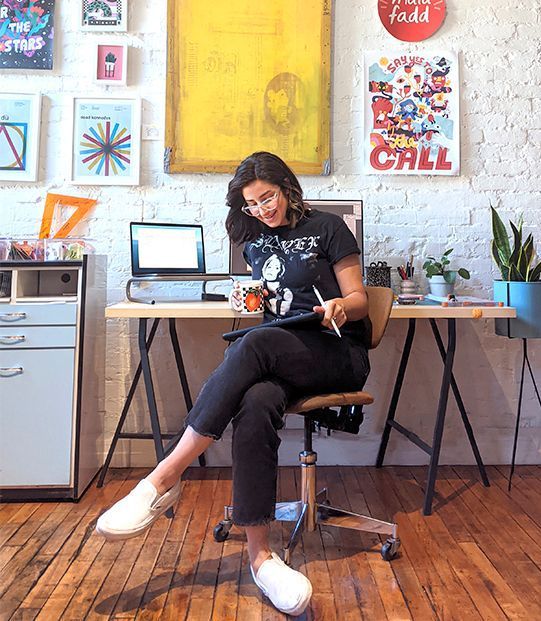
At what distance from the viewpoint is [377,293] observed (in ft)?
6.23

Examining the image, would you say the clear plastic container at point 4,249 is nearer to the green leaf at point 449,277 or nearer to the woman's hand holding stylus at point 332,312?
the woman's hand holding stylus at point 332,312

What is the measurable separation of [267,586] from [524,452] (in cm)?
168

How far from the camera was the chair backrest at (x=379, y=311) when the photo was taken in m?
1.85

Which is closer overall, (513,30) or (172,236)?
(172,236)

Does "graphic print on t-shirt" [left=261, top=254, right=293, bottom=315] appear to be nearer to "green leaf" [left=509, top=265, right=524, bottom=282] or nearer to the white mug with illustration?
the white mug with illustration

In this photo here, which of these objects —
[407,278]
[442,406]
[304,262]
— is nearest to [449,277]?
[407,278]

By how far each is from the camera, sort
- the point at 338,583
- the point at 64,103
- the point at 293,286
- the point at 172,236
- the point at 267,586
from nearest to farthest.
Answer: the point at 267,586 → the point at 338,583 → the point at 293,286 → the point at 172,236 → the point at 64,103

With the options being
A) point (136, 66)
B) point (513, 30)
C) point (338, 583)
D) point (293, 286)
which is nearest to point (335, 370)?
point (293, 286)

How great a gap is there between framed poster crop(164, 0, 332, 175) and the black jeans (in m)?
1.20

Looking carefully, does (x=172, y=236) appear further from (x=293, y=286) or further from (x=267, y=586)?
(x=267, y=586)

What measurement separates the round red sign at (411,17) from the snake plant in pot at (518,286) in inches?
36.1

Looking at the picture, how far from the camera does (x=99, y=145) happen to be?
2551mm

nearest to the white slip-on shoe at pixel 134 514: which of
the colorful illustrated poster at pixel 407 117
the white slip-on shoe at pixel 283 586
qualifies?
the white slip-on shoe at pixel 283 586

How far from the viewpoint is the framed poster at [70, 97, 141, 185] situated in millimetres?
2547
